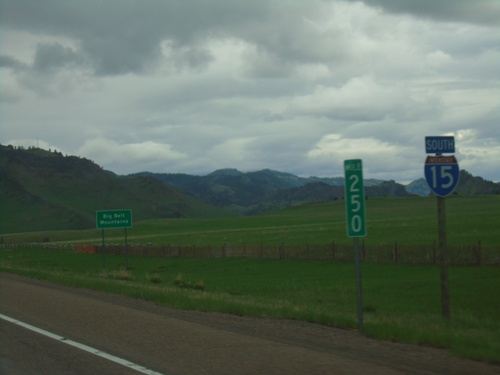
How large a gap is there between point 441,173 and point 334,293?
18.0m

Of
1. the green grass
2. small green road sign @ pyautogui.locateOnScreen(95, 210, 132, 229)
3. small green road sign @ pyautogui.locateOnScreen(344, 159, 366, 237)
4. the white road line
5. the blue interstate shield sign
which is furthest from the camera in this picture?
small green road sign @ pyautogui.locateOnScreen(95, 210, 132, 229)

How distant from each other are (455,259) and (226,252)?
26.0 m

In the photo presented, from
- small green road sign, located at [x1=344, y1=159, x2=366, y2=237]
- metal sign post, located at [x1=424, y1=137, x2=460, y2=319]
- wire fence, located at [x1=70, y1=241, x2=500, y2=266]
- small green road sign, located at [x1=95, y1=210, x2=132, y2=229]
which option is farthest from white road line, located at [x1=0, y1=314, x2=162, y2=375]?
wire fence, located at [x1=70, y1=241, x2=500, y2=266]

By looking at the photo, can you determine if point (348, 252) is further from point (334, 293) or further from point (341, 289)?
point (334, 293)

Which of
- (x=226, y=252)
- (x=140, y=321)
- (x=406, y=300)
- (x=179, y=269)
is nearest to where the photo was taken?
(x=140, y=321)

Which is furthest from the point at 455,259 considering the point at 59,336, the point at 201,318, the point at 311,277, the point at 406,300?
the point at 59,336

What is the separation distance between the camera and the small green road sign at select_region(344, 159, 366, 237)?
482 inches

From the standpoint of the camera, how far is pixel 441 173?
14.2 metres

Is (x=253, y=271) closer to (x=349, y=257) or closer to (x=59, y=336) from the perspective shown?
(x=349, y=257)

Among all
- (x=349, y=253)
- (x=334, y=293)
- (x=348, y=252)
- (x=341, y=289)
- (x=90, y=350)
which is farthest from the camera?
(x=348, y=252)

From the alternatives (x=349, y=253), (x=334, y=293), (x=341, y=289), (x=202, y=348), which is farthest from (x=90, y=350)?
(x=349, y=253)

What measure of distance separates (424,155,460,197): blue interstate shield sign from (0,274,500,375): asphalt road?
3.45 meters

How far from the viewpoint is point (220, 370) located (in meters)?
9.97

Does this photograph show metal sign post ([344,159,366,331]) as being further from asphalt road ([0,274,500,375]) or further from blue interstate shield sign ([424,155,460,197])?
blue interstate shield sign ([424,155,460,197])
